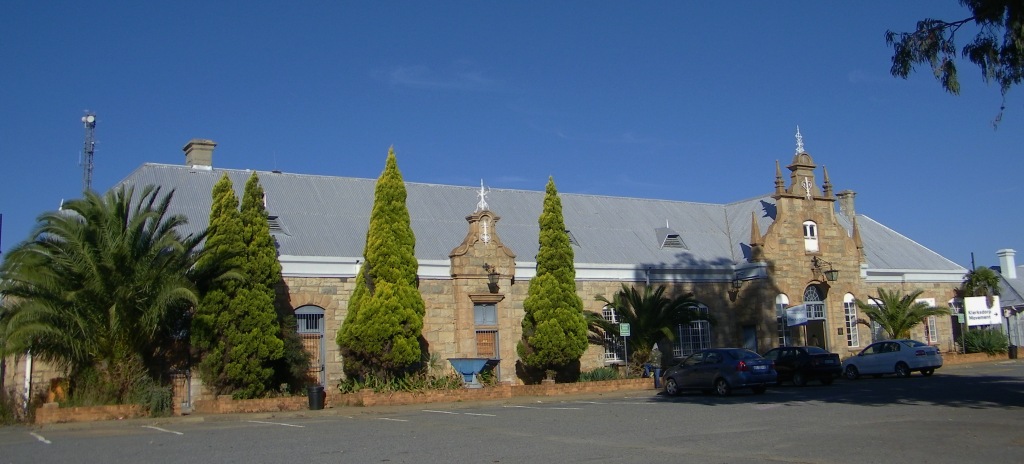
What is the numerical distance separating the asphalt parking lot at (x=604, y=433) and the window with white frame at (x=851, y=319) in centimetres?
1318

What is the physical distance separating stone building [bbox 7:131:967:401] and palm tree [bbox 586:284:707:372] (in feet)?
3.09

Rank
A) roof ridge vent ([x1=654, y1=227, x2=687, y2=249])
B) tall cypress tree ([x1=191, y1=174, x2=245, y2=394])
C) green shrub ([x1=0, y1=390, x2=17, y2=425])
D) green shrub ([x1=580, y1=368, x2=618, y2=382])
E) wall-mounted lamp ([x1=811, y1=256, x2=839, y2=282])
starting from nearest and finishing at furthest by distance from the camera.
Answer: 1. green shrub ([x1=0, y1=390, x2=17, y2=425])
2. tall cypress tree ([x1=191, y1=174, x2=245, y2=394])
3. green shrub ([x1=580, y1=368, x2=618, y2=382])
4. wall-mounted lamp ([x1=811, y1=256, x2=839, y2=282])
5. roof ridge vent ([x1=654, y1=227, x2=687, y2=249])

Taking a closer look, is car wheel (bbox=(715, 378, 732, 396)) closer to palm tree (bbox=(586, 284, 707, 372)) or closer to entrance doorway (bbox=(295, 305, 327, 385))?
palm tree (bbox=(586, 284, 707, 372))

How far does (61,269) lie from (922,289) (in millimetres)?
34192

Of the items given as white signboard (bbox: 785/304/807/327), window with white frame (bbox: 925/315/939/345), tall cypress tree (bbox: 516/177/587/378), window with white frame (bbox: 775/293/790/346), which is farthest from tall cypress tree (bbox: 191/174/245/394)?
window with white frame (bbox: 925/315/939/345)

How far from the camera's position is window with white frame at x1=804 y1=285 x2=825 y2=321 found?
36.5m

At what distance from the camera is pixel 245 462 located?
12.9 meters

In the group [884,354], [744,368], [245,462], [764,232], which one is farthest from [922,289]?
[245,462]

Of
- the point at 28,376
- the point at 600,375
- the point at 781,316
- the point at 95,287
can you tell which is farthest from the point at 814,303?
the point at 28,376

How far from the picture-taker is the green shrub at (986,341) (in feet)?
128

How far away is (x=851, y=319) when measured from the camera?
1468 inches

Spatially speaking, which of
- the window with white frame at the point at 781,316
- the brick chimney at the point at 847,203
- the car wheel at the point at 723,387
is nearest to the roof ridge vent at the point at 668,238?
the window with white frame at the point at 781,316

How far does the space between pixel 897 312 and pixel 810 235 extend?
4565 millimetres

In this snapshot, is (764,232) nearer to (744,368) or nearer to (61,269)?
(744,368)
